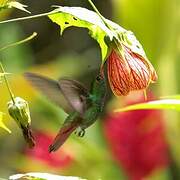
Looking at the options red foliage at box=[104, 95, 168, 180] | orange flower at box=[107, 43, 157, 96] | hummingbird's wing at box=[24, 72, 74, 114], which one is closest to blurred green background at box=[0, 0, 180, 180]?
red foliage at box=[104, 95, 168, 180]

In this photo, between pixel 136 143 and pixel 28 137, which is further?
pixel 136 143

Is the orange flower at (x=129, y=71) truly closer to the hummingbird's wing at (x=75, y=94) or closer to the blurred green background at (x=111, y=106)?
the hummingbird's wing at (x=75, y=94)

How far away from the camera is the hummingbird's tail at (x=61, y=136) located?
1.54 m

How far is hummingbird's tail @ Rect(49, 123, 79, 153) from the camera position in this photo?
1538 millimetres

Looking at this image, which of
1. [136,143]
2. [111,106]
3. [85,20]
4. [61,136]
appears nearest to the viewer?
[85,20]

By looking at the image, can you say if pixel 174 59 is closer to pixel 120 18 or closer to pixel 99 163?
pixel 120 18

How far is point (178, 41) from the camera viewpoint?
11.1ft

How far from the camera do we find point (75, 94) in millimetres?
1560

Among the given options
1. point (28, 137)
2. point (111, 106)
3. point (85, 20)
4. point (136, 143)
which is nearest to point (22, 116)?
point (28, 137)

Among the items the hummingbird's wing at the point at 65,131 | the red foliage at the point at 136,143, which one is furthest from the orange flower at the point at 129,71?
the red foliage at the point at 136,143

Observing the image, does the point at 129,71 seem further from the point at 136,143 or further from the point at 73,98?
the point at 136,143

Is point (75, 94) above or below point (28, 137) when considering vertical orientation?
above

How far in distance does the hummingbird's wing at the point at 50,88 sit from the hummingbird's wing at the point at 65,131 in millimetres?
36

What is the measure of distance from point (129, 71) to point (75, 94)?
0.45 ft
